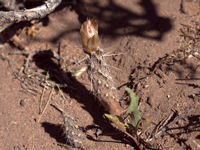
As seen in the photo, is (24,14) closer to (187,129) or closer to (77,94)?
(77,94)

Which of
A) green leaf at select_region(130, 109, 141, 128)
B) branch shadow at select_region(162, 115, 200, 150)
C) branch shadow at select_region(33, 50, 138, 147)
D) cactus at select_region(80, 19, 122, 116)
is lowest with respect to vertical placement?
branch shadow at select_region(33, 50, 138, 147)

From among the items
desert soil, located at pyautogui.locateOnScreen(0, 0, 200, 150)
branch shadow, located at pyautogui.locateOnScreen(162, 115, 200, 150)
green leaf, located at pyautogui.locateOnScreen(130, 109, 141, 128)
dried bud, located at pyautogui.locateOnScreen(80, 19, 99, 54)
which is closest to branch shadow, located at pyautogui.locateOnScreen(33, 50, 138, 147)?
desert soil, located at pyautogui.locateOnScreen(0, 0, 200, 150)

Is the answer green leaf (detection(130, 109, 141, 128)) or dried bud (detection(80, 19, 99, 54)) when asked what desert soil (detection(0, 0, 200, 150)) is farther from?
dried bud (detection(80, 19, 99, 54))

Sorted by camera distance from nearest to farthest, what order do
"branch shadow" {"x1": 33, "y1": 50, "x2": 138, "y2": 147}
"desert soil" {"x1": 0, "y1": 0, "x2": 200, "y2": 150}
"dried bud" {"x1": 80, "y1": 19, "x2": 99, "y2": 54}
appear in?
"dried bud" {"x1": 80, "y1": 19, "x2": 99, "y2": 54} < "desert soil" {"x1": 0, "y1": 0, "x2": 200, "y2": 150} < "branch shadow" {"x1": 33, "y1": 50, "x2": 138, "y2": 147}

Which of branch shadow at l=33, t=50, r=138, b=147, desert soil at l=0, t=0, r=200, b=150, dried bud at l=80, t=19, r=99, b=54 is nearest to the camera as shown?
dried bud at l=80, t=19, r=99, b=54

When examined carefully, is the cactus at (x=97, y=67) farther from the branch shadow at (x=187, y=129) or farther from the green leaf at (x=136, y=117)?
the branch shadow at (x=187, y=129)

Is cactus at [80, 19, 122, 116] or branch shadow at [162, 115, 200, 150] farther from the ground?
cactus at [80, 19, 122, 116]

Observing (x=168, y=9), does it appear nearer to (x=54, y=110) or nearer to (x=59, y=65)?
(x=59, y=65)

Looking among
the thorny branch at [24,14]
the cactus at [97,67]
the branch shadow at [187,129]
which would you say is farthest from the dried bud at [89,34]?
the branch shadow at [187,129]
